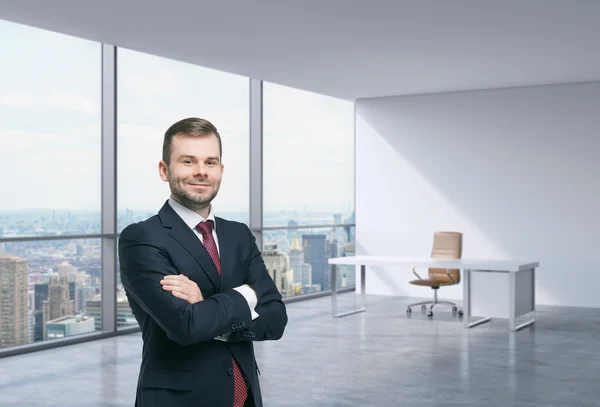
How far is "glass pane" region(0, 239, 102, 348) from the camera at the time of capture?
286 inches

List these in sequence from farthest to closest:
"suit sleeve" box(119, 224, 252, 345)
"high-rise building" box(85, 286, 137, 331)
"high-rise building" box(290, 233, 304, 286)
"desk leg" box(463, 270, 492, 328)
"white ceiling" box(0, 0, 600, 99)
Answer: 1. "high-rise building" box(290, 233, 304, 286)
2. "desk leg" box(463, 270, 492, 328)
3. "high-rise building" box(85, 286, 137, 331)
4. "white ceiling" box(0, 0, 600, 99)
5. "suit sleeve" box(119, 224, 252, 345)

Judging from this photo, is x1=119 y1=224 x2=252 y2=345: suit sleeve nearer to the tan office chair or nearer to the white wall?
the tan office chair

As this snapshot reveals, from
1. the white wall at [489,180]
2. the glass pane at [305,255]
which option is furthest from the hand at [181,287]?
the white wall at [489,180]

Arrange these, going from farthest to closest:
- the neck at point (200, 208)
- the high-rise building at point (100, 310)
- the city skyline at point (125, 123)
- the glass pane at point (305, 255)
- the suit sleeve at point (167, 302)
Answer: the glass pane at point (305, 255)
the high-rise building at point (100, 310)
the city skyline at point (125, 123)
the neck at point (200, 208)
the suit sleeve at point (167, 302)

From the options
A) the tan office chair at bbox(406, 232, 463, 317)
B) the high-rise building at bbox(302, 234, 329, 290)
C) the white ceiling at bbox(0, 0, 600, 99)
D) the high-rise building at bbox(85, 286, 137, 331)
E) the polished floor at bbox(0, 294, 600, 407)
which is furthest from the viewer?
the high-rise building at bbox(302, 234, 329, 290)

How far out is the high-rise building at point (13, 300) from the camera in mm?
7203

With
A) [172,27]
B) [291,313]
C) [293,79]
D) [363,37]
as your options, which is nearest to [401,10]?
[363,37]

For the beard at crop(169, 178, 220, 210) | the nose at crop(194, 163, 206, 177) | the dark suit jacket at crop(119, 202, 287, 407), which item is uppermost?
the nose at crop(194, 163, 206, 177)

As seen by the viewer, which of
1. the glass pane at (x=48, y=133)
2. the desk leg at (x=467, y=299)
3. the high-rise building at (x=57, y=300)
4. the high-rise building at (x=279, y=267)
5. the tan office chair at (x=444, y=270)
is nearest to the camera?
the glass pane at (x=48, y=133)

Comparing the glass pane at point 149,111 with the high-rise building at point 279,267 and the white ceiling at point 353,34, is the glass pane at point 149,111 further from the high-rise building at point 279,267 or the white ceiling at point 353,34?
the high-rise building at point 279,267

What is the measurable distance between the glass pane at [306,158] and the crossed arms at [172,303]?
9.06 m

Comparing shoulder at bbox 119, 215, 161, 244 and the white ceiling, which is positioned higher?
the white ceiling

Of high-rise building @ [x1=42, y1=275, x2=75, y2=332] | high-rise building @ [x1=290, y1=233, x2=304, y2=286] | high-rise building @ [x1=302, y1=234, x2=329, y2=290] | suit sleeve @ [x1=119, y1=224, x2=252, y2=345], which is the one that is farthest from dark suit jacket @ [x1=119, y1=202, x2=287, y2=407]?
high-rise building @ [x1=302, y1=234, x2=329, y2=290]

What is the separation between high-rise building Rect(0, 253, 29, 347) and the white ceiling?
87.5 inches
